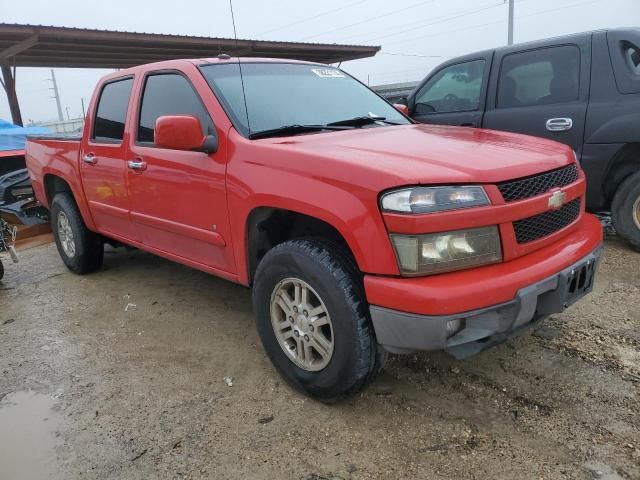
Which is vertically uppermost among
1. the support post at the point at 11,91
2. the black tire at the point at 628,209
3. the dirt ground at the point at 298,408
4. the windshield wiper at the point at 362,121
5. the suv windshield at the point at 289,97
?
the support post at the point at 11,91

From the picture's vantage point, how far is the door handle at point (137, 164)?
11.5 feet

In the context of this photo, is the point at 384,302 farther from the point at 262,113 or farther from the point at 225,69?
the point at 225,69

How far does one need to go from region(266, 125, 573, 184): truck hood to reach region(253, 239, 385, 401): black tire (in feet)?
1.47

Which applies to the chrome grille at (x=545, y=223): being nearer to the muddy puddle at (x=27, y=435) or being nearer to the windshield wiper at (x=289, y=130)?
the windshield wiper at (x=289, y=130)

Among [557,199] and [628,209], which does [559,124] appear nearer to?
[628,209]

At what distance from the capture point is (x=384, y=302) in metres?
2.15

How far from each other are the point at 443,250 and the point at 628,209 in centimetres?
322

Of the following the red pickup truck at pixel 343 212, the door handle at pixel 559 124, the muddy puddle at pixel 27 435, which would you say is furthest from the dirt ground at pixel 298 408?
the door handle at pixel 559 124

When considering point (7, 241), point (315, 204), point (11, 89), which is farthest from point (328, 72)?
point (11, 89)

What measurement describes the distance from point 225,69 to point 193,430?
2.18 m

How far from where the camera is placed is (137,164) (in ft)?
11.7

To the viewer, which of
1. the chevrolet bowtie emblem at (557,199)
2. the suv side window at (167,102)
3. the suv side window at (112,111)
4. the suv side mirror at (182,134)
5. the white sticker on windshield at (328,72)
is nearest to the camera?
the chevrolet bowtie emblem at (557,199)

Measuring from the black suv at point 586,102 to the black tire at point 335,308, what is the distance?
321cm

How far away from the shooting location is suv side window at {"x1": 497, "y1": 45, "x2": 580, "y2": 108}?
4.64 meters
